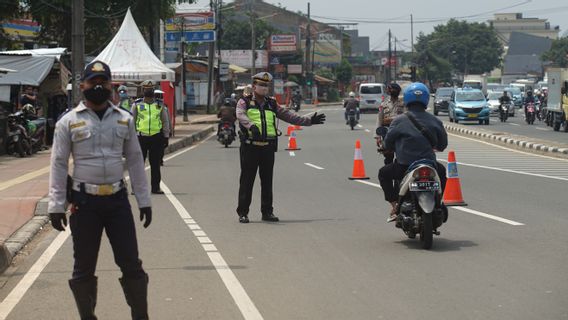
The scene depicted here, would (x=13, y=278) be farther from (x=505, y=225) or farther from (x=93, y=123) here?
(x=505, y=225)

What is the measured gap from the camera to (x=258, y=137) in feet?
41.5

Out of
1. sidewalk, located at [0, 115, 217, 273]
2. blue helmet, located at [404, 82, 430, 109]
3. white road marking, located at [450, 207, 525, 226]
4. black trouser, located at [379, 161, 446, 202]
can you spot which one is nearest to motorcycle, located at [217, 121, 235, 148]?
sidewalk, located at [0, 115, 217, 273]

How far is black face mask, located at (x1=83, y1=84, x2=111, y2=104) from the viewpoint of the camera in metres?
6.39

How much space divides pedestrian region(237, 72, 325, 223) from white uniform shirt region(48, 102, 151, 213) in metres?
6.08

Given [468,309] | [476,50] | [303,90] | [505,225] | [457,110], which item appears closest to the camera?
[468,309]

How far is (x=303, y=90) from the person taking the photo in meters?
101

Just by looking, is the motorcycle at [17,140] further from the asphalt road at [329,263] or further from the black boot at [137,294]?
the black boot at [137,294]

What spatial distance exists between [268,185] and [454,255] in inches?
143

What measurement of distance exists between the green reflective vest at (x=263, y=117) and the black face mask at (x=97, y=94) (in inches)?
246

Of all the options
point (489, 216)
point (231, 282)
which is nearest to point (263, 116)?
point (489, 216)

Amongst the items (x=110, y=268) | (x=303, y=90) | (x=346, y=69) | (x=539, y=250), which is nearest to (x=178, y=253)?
(x=110, y=268)

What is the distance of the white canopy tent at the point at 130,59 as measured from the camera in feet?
102

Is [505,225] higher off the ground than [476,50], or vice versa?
[476,50]

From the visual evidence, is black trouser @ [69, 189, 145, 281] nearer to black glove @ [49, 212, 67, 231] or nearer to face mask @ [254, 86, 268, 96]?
black glove @ [49, 212, 67, 231]
